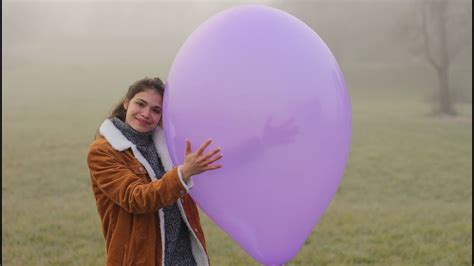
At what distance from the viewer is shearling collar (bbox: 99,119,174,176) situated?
1.90 meters

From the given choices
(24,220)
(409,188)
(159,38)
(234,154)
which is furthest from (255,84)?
(159,38)

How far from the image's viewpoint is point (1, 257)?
4.09m

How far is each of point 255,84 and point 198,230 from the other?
666mm

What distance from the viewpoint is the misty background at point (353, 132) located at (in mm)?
4332

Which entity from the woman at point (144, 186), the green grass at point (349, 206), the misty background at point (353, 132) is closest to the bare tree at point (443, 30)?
the misty background at point (353, 132)

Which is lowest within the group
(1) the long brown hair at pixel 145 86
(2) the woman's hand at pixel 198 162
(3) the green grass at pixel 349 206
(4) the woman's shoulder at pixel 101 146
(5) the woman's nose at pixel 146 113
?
(3) the green grass at pixel 349 206

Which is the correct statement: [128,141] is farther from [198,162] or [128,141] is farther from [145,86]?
[198,162]

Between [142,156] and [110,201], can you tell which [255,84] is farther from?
[110,201]

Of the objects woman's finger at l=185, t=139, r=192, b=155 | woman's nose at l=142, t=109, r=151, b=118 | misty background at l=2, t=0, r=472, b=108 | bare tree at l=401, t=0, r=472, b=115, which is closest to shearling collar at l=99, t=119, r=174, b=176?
woman's nose at l=142, t=109, r=151, b=118

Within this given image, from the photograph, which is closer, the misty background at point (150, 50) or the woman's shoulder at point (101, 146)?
the woman's shoulder at point (101, 146)

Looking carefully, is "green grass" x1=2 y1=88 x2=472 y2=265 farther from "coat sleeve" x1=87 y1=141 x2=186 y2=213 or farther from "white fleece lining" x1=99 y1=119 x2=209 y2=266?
"coat sleeve" x1=87 y1=141 x2=186 y2=213

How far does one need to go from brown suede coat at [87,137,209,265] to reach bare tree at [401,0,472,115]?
15.6m

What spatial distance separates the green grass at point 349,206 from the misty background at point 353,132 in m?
0.02

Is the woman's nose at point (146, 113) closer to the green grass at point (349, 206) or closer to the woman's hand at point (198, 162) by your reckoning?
the woman's hand at point (198, 162)
